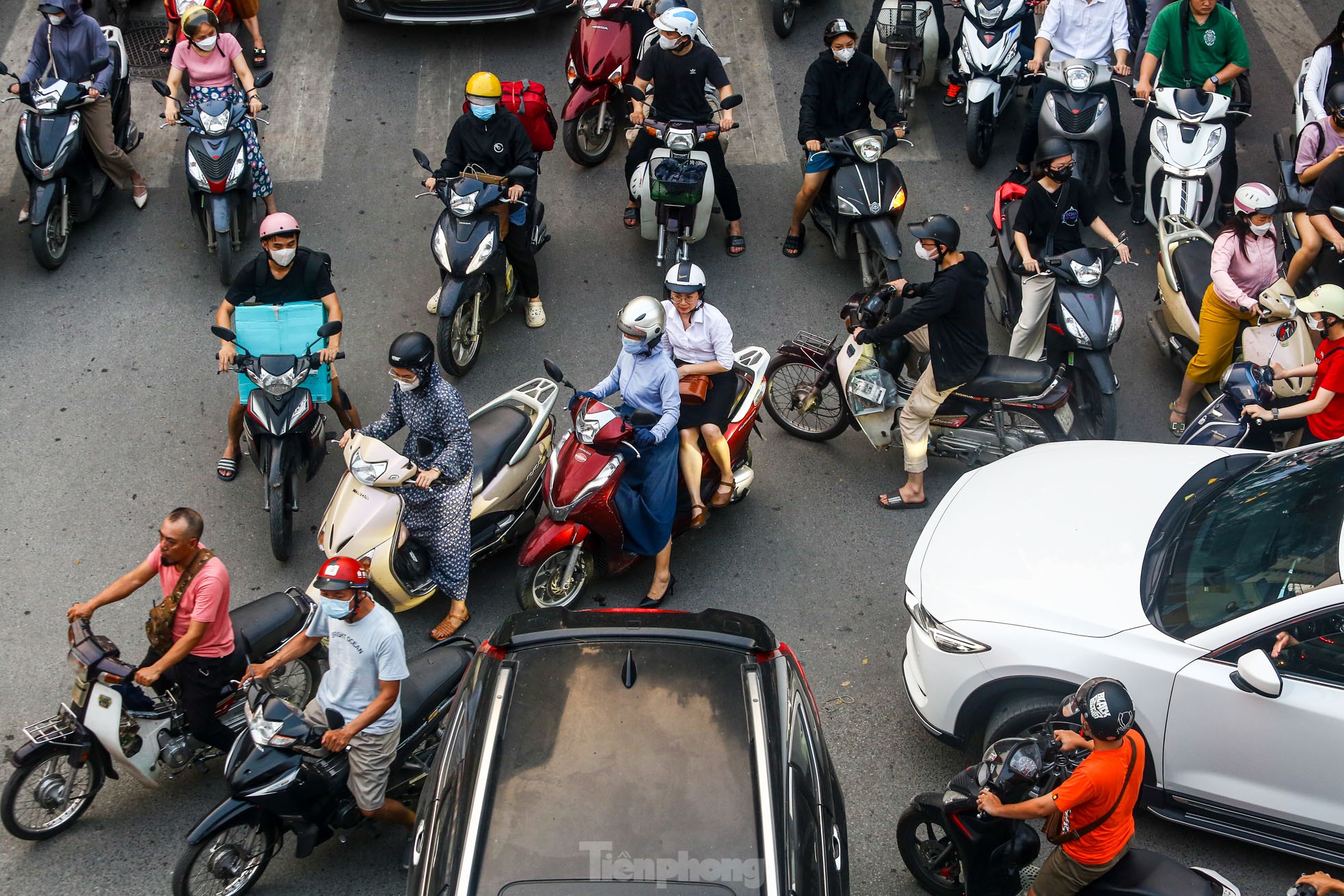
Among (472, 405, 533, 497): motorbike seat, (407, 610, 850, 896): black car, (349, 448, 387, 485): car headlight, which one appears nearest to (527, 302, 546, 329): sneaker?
(472, 405, 533, 497): motorbike seat

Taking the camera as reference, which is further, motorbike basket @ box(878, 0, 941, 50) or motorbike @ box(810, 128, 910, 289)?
motorbike basket @ box(878, 0, 941, 50)

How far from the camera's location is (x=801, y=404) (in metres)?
8.23

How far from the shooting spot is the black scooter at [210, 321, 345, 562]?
23.2 ft

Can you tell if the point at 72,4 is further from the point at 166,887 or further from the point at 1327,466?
the point at 1327,466

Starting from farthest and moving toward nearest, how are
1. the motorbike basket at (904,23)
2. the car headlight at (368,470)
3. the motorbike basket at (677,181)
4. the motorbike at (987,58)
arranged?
the motorbike basket at (904,23)
the motorbike at (987,58)
the motorbike basket at (677,181)
the car headlight at (368,470)

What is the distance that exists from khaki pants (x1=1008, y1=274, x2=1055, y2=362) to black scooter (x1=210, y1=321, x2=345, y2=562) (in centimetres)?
Answer: 462

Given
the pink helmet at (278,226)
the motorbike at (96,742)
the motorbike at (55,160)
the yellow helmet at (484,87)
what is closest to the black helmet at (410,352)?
the motorbike at (96,742)

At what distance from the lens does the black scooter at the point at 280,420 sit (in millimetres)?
7074

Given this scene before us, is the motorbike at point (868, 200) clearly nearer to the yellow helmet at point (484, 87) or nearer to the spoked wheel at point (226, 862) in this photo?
the yellow helmet at point (484, 87)

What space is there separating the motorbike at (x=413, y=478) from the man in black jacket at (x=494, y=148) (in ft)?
5.44

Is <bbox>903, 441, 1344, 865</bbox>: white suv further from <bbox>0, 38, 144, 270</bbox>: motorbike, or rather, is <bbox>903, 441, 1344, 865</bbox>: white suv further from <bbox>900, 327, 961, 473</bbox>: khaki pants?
<bbox>0, 38, 144, 270</bbox>: motorbike

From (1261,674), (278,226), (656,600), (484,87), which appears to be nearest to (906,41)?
(484,87)

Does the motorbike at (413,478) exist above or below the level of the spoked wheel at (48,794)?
above

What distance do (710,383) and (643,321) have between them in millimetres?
800
